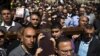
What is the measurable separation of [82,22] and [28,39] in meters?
3.44

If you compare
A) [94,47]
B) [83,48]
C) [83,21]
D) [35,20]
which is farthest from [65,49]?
[83,21]

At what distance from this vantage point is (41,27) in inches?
358

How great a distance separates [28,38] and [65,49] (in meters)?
1.22

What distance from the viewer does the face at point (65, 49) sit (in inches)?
213

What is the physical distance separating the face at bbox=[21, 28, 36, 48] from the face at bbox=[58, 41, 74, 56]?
102 centimetres

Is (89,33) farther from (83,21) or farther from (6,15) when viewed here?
(6,15)

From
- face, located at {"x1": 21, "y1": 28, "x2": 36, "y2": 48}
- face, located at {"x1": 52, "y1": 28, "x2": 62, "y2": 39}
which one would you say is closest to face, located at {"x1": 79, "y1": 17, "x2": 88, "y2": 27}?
face, located at {"x1": 52, "y1": 28, "x2": 62, "y2": 39}

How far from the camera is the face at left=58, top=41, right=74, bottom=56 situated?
5.41 meters

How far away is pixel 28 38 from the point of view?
6.55m

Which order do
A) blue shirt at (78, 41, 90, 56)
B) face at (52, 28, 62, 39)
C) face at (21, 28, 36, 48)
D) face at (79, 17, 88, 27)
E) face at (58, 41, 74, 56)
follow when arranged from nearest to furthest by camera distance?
1. face at (58, 41, 74, 56)
2. face at (21, 28, 36, 48)
3. face at (52, 28, 62, 39)
4. blue shirt at (78, 41, 90, 56)
5. face at (79, 17, 88, 27)

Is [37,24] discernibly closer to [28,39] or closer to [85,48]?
[85,48]

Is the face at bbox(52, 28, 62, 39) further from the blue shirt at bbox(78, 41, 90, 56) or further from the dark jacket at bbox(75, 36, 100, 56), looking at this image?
the dark jacket at bbox(75, 36, 100, 56)

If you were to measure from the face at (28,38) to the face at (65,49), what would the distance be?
1025mm

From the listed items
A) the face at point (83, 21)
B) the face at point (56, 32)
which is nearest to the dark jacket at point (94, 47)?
the face at point (56, 32)
